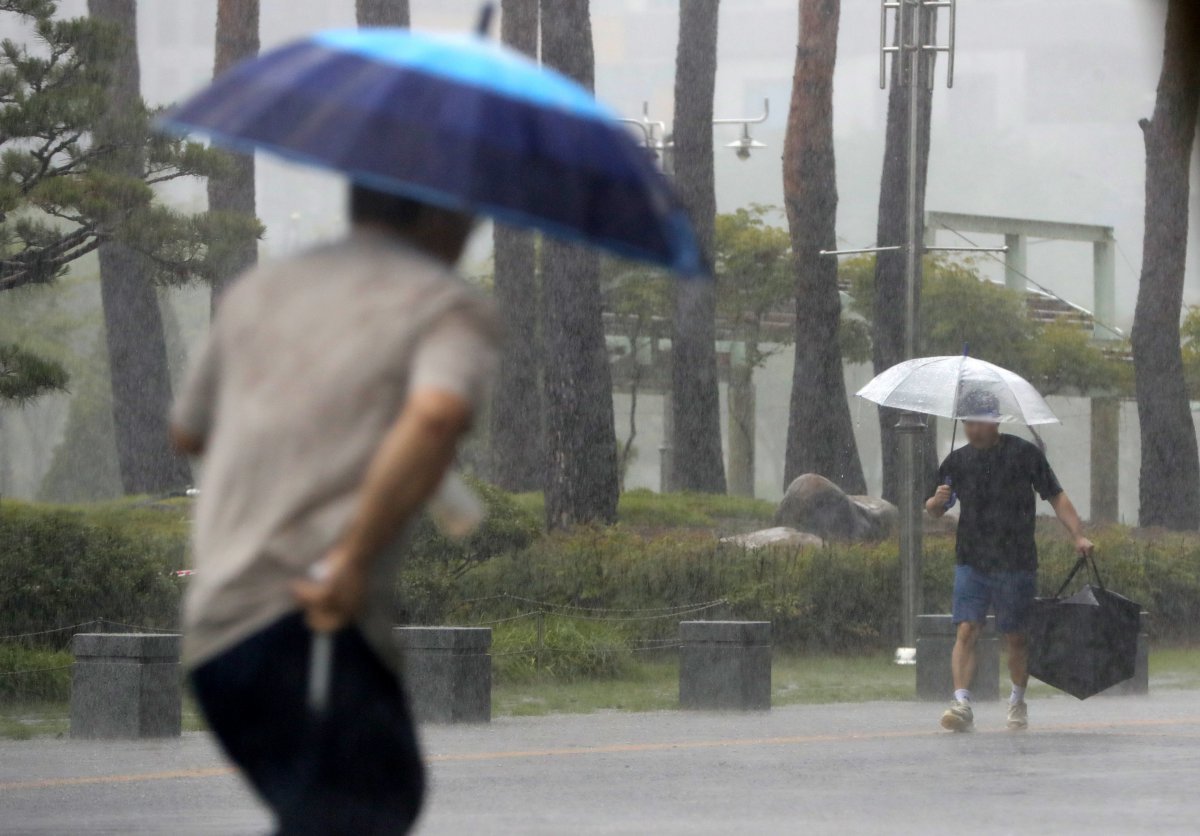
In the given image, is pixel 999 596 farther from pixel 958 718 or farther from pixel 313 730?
pixel 313 730

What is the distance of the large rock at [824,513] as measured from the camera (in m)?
26.8

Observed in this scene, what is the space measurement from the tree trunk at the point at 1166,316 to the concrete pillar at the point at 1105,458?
1258cm

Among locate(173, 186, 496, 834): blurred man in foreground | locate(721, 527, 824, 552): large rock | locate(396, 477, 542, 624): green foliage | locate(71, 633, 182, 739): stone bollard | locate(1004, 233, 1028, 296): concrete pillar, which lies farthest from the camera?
locate(1004, 233, 1028, 296): concrete pillar

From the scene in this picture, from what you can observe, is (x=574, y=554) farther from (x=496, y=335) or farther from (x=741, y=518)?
(x=496, y=335)

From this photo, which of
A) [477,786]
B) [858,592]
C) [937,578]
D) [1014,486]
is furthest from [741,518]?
[477,786]

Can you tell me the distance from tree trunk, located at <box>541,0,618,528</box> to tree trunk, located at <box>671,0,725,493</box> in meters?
5.68

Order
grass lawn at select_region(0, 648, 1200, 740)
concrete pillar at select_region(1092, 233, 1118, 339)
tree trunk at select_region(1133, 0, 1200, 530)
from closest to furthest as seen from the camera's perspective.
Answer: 1. grass lawn at select_region(0, 648, 1200, 740)
2. tree trunk at select_region(1133, 0, 1200, 530)
3. concrete pillar at select_region(1092, 233, 1118, 339)

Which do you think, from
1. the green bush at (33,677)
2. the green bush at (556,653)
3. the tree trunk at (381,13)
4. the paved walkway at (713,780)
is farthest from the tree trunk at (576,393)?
the paved walkway at (713,780)

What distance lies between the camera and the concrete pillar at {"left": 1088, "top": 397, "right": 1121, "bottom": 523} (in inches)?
1730

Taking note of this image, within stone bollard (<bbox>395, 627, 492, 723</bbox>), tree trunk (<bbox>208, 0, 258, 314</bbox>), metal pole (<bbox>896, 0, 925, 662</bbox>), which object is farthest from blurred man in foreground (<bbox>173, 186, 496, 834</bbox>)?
tree trunk (<bbox>208, 0, 258, 314</bbox>)

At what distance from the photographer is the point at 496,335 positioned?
368 cm

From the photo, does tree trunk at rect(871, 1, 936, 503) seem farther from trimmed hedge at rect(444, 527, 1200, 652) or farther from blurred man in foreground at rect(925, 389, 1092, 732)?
blurred man in foreground at rect(925, 389, 1092, 732)

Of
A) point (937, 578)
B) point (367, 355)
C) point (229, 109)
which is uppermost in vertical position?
point (229, 109)

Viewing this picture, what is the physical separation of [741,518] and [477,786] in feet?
60.8
